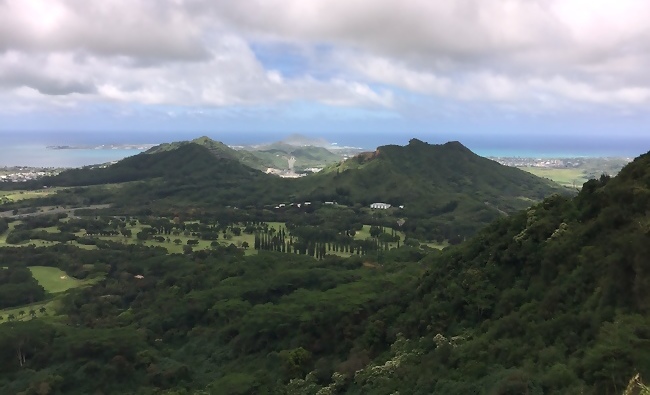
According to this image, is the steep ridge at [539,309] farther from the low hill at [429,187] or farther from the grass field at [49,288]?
the low hill at [429,187]

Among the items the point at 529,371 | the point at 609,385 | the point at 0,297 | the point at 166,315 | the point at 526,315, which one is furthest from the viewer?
the point at 0,297

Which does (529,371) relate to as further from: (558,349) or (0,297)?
(0,297)

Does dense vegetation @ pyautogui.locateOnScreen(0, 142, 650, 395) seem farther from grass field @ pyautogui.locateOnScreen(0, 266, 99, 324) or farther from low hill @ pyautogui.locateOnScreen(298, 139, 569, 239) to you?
low hill @ pyautogui.locateOnScreen(298, 139, 569, 239)

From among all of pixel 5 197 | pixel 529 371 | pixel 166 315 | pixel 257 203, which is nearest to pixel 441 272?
pixel 529 371

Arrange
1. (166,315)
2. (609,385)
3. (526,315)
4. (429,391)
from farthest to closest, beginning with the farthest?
1. (166,315)
2. (526,315)
3. (429,391)
4. (609,385)

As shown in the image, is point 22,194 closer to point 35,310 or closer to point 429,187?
point 35,310

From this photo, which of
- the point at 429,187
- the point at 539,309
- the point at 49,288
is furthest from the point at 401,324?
the point at 429,187
